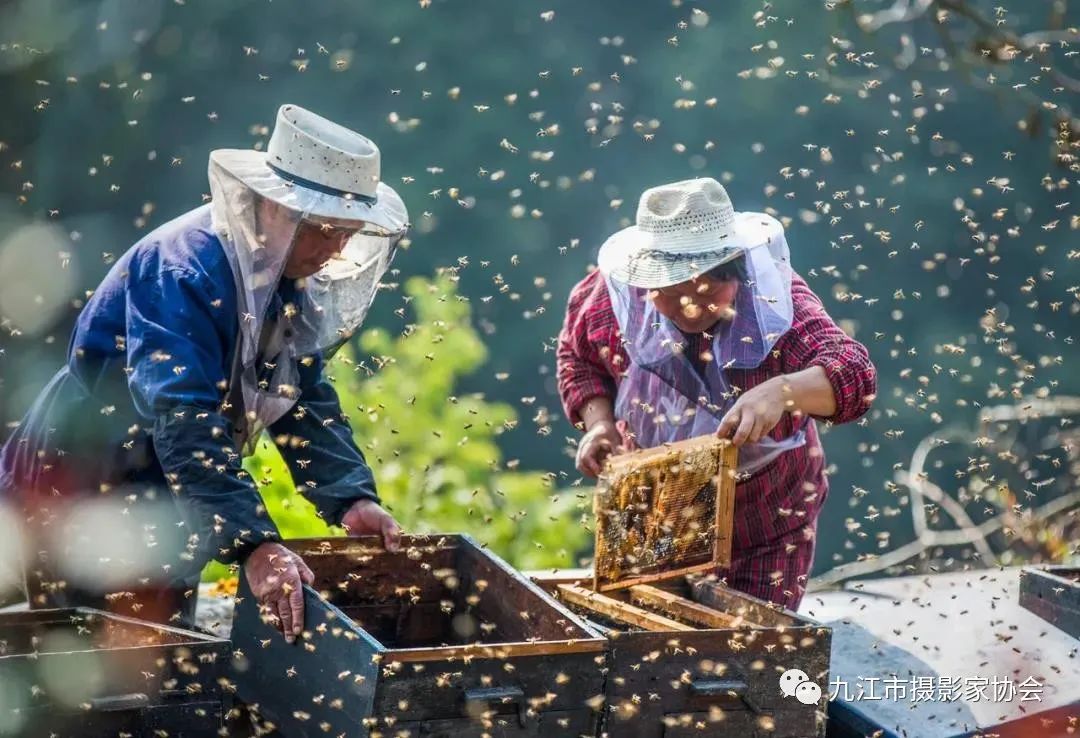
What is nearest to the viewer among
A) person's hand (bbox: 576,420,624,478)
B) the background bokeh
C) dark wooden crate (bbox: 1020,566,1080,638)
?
dark wooden crate (bbox: 1020,566,1080,638)

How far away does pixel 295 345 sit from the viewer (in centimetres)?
338

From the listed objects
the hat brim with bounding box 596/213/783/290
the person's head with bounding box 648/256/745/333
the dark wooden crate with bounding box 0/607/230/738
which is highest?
the hat brim with bounding box 596/213/783/290

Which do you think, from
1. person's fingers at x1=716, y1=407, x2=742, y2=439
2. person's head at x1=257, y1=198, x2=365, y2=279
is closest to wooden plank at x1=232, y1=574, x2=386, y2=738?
person's head at x1=257, y1=198, x2=365, y2=279

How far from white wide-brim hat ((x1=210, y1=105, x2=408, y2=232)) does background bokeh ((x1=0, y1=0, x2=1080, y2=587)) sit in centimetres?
276

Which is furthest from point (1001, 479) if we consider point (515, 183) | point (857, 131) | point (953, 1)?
point (953, 1)

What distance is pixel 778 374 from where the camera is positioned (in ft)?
11.6

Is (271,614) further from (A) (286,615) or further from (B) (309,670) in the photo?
(B) (309,670)

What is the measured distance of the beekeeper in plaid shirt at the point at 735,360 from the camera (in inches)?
132

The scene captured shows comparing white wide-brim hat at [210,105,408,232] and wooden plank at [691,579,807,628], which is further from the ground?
white wide-brim hat at [210,105,408,232]

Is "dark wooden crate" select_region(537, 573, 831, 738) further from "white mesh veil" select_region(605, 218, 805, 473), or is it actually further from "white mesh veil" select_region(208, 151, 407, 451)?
"white mesh veil" select_region(208, 151, 407, 451)

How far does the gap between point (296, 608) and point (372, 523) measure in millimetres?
626

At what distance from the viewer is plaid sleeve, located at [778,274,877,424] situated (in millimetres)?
3363

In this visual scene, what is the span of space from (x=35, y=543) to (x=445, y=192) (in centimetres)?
505

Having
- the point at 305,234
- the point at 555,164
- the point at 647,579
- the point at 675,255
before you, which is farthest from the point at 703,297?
the point at 555,164
